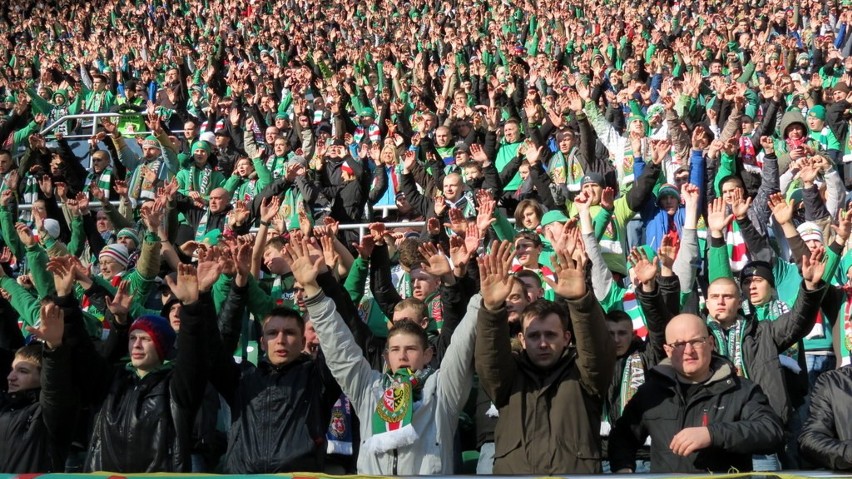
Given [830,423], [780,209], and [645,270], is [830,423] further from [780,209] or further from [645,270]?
[780,209]

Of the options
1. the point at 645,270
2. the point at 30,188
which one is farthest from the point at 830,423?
the point at 30,188

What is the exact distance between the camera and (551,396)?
4230mm

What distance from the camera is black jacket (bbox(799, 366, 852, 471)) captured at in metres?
3.89

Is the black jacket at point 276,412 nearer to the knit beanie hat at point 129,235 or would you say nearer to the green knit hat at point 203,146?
the knit beanie hat at point 129,235

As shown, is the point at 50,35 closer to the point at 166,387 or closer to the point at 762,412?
the point at 166,387

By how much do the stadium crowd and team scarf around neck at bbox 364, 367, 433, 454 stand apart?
17 mm

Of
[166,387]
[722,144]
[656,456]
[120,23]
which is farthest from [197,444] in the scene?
[120,23]

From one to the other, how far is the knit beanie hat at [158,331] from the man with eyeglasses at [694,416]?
7.20 ft

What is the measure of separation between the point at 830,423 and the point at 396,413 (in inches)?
71.5

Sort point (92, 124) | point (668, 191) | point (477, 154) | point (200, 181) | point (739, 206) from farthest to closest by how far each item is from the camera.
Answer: point (92, 124)
point (200, 181)
point (477, 154)
point (668, 191)
point (739, 206)

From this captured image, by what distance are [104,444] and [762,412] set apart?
296 centimetres

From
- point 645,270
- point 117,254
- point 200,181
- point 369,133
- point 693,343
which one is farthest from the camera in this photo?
point 369,133

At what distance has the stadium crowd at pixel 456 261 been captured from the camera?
4.29 metres

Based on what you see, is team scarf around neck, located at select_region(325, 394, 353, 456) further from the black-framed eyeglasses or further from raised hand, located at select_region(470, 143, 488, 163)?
raised hand, located at select_region(470, 143, 488, 163)
